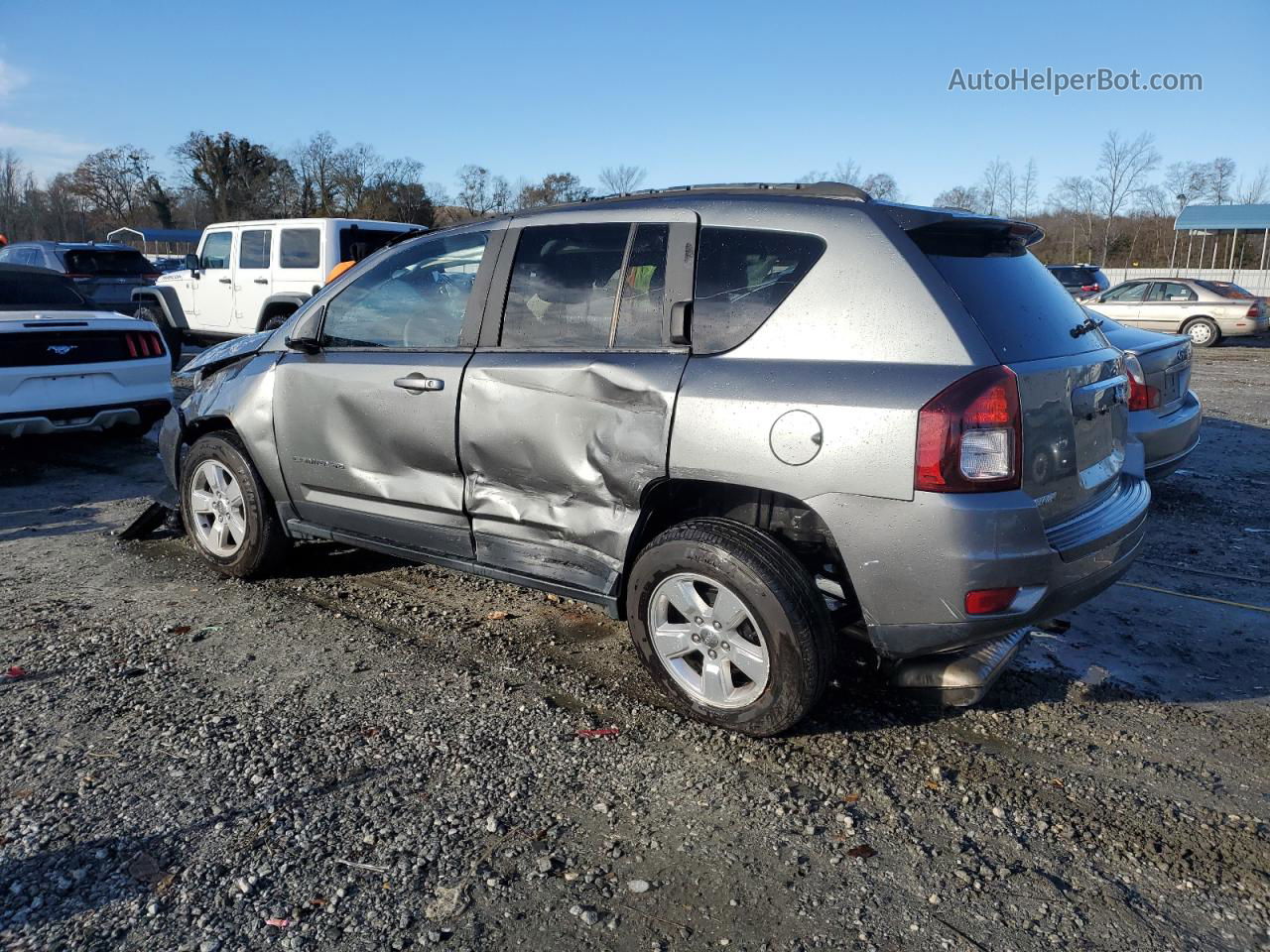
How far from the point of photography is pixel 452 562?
4090 mm

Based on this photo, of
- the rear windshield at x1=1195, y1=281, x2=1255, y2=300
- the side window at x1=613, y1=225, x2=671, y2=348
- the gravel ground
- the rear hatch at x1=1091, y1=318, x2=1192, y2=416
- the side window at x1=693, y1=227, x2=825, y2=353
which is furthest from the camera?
the rear windshield at x1=1195, y1=281, x2=1255, y2=300

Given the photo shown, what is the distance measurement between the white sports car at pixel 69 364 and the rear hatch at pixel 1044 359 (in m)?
6.39

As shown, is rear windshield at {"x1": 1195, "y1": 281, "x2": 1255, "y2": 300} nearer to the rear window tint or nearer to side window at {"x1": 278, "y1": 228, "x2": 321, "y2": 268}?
side window at {"x1": 278, "y1": 228, "x2": 321, "y2": 268}

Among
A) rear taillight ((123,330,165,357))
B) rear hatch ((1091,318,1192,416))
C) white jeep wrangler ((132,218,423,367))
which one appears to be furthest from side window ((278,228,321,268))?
rear hatch ((1091,318,1192,416))

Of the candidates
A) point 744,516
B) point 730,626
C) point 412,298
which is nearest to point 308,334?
point 412,298

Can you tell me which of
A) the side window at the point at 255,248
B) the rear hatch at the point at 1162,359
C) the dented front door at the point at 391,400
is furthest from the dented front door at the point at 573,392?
the side window at the point at 255,248

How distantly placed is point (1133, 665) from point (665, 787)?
7.44 feet

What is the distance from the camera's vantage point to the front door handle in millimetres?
3941

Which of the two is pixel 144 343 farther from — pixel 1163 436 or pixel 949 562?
pixel 1163 436

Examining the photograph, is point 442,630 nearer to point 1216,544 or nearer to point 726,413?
point 726,413

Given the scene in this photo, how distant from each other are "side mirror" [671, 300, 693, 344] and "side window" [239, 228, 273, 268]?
459 inches

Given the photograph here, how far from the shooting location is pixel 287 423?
14.8ft

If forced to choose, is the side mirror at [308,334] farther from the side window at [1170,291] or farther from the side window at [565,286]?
the side window at [1170,291]

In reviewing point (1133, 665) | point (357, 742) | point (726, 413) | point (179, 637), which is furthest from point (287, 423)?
point (1133, 665)
